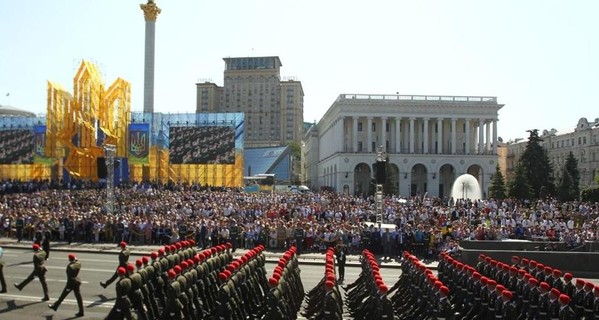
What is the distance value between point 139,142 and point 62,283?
138 ft

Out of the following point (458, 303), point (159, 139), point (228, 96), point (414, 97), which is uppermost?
point (228, 96)

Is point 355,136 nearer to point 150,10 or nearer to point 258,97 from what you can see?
point 150,10

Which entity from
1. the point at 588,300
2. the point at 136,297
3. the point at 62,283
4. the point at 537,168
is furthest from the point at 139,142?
the point at 588,300

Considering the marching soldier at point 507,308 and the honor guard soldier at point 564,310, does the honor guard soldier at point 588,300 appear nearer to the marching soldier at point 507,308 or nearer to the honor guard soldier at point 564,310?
the honor guard soldier at point 564,310

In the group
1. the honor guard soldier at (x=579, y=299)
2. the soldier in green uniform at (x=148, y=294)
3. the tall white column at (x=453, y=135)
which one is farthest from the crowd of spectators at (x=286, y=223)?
the tall white column at (x=453, y=135)

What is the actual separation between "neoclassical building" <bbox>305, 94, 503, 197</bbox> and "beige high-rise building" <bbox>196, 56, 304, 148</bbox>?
73248 millimetres

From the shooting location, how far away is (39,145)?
226 feet

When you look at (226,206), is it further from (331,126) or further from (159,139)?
(331,126)

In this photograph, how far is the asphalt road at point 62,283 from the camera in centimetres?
1532

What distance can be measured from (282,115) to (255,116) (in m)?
7.05

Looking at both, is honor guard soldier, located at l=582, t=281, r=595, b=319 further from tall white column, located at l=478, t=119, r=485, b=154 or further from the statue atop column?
tall white column, located at l=478, t=119, r=485, b=154

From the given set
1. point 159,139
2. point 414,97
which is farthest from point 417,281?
point 414,97

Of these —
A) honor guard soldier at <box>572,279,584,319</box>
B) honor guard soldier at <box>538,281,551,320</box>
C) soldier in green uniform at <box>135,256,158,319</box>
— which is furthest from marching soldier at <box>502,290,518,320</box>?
soldier in green uniform at <box>135,256,158,319</box>

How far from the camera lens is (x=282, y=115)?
169 m
